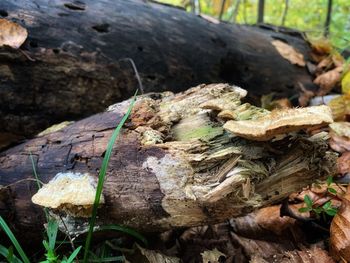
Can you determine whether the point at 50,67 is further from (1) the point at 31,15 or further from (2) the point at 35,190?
(2) the point at 35,190

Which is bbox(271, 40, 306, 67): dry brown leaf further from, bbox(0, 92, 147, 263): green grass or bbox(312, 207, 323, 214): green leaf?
bbox(0, 92, 147, 263): green grass

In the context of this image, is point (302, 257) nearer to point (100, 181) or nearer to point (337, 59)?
point (100, 181)

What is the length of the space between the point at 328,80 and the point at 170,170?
10.4ft

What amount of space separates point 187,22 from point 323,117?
2.63 meters

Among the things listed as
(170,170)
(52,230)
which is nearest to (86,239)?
(52,230)

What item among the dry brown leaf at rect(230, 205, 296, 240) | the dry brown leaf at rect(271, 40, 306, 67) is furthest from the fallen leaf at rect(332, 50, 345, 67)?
the dry brown leaf at rect(230, 205, 296, 240)

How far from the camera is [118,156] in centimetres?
210

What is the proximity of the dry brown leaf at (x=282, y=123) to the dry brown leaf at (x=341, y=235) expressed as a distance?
656mm

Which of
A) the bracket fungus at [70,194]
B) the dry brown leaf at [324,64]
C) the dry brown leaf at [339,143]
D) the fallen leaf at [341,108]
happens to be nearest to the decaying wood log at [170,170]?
the bracket fungus at [70,194]

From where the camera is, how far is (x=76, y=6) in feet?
10.9

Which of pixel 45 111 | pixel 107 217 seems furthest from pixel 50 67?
pixel 107 217

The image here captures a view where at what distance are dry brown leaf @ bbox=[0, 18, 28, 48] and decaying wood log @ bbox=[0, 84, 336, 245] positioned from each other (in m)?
1.06

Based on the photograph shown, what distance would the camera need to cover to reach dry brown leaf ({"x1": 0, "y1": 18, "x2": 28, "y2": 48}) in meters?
2.83

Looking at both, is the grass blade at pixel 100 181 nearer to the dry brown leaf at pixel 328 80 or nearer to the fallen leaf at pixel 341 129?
the fallen leaf at pixel 341 129
